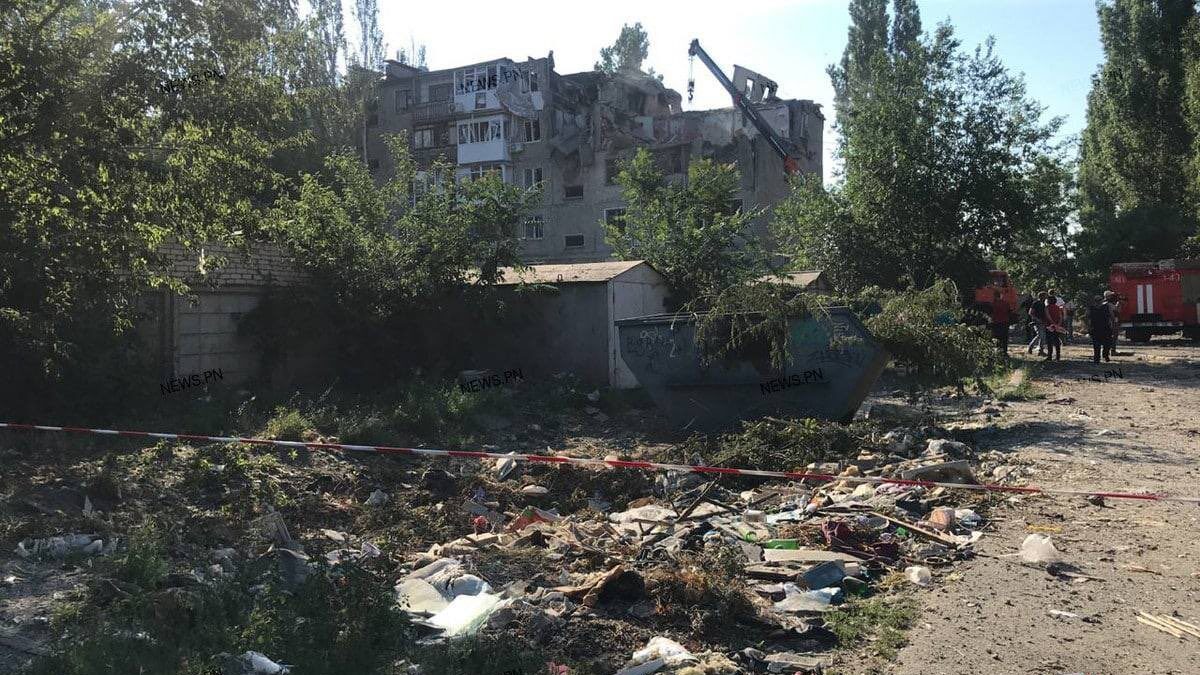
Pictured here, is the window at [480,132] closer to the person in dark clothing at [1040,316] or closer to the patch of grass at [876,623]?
the person in dark clothing at [1040,316]

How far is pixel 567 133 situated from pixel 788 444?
1507 inches

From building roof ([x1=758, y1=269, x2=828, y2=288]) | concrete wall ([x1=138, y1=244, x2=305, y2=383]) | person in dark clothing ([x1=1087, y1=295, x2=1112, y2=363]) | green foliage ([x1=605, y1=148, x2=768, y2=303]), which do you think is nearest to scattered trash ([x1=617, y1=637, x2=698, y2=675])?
concrete wall ([x1=138, y1=244, x2=305, y2=383])

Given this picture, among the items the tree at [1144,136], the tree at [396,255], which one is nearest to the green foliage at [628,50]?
the tree at [1144,136]

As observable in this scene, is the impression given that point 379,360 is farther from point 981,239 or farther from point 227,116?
point 981,239

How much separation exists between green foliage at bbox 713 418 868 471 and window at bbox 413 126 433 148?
42.1 metres

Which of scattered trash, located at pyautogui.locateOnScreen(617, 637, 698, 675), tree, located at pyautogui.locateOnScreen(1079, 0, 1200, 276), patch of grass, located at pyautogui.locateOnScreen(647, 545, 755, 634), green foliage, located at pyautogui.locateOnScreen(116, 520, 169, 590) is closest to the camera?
scattered trash, located at pyautogui.locateOnScreen(617, 637, 698, 675)

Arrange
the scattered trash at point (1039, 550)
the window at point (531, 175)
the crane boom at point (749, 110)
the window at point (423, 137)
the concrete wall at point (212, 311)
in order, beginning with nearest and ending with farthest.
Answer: the scattered trash at point (1039, 550), the concrete wall at point (212, 311), the crane boom at point (749, 110), the window at point (531, 175), the window at point (423, 137)

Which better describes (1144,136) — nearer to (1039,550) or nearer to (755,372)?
(755,372)

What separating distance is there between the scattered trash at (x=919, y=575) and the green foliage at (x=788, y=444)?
3.41 m

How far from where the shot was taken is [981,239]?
869 inches

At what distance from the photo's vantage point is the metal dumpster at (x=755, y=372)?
10.3m

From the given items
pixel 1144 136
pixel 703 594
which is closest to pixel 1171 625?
pixel 703 594

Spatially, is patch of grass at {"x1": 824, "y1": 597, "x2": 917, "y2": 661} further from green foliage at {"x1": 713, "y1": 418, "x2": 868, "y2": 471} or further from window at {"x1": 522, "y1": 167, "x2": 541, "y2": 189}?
window at {"x1": 522, "y1": 167, "x2": 541, "y2": 189}

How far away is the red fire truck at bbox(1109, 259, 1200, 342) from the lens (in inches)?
1058
